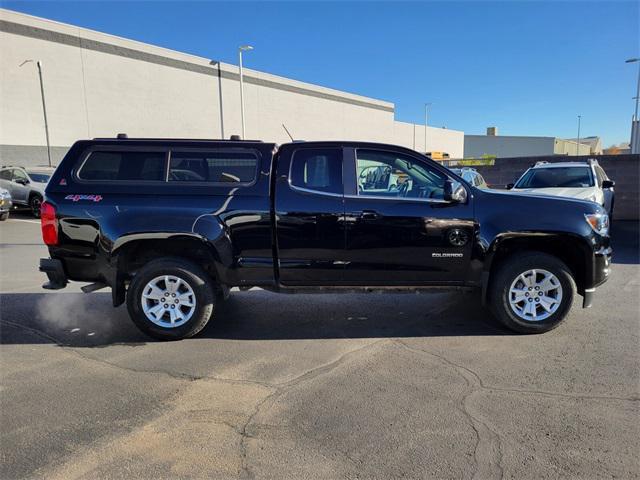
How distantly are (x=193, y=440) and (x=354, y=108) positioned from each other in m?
56.3

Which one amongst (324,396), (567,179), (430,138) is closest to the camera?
(324,396)

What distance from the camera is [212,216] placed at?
14.9 feet

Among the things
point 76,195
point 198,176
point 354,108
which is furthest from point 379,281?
point 354,108

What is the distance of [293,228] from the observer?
15.1ft

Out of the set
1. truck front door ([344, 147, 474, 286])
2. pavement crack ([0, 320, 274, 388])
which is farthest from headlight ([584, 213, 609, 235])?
pavement crack ([0, 320, 274, 388])

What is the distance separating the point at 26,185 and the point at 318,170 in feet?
50.0

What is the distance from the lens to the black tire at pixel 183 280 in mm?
4625

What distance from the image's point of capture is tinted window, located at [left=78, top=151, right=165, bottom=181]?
15.3ft

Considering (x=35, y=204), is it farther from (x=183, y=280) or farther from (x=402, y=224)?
(x=402, y=224)

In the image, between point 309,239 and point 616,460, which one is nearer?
point 616,460

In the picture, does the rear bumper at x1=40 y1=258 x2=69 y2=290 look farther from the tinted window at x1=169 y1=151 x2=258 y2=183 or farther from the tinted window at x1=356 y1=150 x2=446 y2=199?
the tinted window at x1=356 y1=150 x2=446 y2=199

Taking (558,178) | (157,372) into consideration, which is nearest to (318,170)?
(157,372)

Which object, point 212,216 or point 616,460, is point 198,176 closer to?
point 212,216

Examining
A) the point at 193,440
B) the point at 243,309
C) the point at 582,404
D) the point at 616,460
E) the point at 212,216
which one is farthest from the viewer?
the point at 243,309
